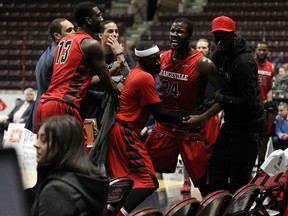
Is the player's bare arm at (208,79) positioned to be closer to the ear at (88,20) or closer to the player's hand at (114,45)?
the player's hand at (114,45)

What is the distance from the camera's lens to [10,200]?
227 cm

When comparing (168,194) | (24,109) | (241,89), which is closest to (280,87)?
(24,109)

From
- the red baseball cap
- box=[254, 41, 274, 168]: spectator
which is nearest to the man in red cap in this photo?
the red baseball cap

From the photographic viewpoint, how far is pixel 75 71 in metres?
5.21

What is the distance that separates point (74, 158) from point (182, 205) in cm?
145

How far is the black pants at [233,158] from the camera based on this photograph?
586 cm

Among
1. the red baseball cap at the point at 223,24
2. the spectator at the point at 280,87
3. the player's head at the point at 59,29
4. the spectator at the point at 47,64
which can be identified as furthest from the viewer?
the spectator at the point at 280,87

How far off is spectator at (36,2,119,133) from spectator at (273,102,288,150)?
6149mm

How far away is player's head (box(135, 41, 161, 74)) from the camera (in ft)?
17.6

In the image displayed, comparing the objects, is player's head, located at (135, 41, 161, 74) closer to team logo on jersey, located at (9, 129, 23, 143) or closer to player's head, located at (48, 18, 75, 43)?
player's head, located at (48, 18, 75, 43)

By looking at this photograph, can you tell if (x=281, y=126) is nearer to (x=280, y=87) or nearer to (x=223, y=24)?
(x=280, y=87)

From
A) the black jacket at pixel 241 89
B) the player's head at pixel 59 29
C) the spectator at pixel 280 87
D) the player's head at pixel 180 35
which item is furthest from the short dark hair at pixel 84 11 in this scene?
the spectator at pixel 280 87

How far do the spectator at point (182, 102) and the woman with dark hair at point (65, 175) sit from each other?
2.81 meters

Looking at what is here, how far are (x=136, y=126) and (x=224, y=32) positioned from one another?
104cm
